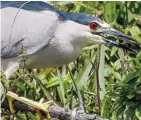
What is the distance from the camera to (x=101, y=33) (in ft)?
11.6

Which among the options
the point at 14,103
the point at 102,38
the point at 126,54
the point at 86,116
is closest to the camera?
the point at 86,116

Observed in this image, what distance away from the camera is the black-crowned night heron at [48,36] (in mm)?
3494

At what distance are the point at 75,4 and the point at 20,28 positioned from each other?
1101mm

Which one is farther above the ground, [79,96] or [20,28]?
[20,28]

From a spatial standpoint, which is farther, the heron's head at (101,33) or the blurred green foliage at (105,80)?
the heron's head at (101,33)

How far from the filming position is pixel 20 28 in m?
3.55

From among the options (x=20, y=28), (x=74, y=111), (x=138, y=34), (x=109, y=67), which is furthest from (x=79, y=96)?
(x=138, y=34)

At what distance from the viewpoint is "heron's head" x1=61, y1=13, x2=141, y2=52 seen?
3500mm

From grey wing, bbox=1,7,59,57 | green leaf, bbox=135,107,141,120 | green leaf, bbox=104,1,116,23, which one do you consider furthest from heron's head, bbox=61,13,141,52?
green leaf, bbox=104,1,116,23

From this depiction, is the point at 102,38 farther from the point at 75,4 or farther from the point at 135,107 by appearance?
the point at 75,4

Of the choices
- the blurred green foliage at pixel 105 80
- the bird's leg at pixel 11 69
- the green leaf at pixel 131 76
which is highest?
the green leaf at pixel 131 76

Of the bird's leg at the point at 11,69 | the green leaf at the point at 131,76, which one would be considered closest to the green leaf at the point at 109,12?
the bird's leg at the point at 11,69

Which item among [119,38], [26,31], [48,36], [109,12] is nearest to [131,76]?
[119,38]

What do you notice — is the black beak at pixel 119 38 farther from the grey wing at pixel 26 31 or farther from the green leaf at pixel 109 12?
the green leaf at pixel 109 12
